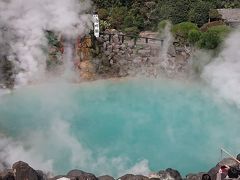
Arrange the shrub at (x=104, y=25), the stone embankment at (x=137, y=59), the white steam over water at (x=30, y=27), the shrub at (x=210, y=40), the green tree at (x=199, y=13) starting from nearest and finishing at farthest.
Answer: the white steam over water at (x=30, y=27) → the stone embankment at (x=137, y=59) → the shrub at (x=210, y=40) → the shrub at (x=104, y=25) → the green tree at (x=199, y=13)

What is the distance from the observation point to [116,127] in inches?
568

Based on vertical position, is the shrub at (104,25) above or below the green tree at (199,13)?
below

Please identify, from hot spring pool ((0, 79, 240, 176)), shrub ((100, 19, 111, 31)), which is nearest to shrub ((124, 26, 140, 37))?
shrub ((100, 19, 111, 31))

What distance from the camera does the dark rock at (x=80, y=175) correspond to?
1126cm

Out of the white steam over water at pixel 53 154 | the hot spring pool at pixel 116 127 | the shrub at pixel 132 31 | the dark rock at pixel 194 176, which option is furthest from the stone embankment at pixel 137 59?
the dark rock at pixel 194 176

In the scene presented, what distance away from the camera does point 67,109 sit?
50.7 feet

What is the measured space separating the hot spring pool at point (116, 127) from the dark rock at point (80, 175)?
685 millimetres

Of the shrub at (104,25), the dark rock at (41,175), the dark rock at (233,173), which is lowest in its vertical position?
the dark rock at (41,175)

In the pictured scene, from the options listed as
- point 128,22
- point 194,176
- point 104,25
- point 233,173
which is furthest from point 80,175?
point 128,22

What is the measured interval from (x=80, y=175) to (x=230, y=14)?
860 inches

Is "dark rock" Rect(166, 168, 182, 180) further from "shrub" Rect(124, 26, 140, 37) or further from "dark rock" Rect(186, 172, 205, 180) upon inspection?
"shrub" Rect(124, 26, 140, 37)

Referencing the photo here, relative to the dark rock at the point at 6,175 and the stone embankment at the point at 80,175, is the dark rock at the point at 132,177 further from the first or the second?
the dark rock at the point at 6,175

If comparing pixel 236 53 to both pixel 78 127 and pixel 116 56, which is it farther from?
pixel 78 127

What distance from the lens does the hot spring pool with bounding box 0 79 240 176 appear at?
12.7m
